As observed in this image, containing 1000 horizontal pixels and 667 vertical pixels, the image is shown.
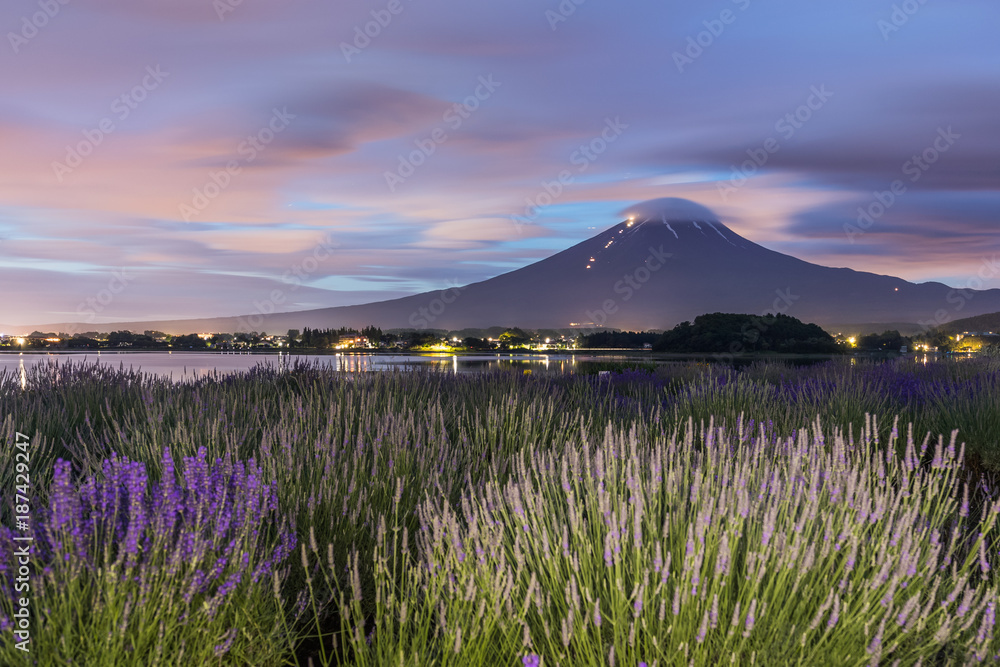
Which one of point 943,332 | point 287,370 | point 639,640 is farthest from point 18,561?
point 943,332

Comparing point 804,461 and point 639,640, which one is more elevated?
point 804,461

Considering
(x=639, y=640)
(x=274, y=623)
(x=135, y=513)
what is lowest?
(x=274, y=623)

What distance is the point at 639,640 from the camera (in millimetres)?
2102

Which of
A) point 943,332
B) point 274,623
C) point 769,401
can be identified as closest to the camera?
point 274,623

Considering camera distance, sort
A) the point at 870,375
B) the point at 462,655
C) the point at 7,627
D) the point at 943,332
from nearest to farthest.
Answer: the point at 7,627, the point at 462,655, the point at 870,375, the point at 943,332

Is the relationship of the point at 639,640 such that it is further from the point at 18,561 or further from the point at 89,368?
the point at 89,368

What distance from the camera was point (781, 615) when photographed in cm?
204

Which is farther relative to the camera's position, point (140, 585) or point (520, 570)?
point (520, 570)

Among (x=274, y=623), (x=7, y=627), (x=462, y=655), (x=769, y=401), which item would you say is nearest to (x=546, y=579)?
(x=462, y=655)

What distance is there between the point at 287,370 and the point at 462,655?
332 inches

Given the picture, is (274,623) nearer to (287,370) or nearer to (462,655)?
(462,655)

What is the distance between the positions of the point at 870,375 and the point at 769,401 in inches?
176

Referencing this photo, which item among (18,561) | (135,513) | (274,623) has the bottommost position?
(274,623)

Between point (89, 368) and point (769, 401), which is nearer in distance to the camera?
point (769, 401)
